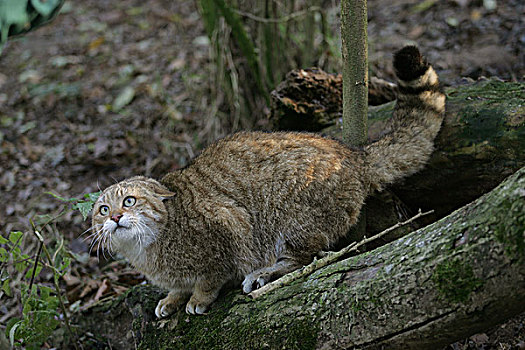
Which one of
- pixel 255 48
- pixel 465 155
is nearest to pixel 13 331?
pixel 465 155

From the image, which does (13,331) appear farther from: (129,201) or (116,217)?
(129,201)

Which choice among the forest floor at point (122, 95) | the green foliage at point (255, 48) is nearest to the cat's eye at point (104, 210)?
the forest floor at point (122, 95)

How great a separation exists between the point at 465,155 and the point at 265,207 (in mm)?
1453

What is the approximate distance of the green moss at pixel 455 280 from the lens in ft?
6.18

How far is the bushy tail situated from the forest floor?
2.05m

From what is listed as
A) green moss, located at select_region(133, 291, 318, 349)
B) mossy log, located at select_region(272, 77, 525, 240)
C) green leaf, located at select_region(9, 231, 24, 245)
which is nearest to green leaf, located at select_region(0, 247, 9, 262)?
green leaf, located at select_region(9, 231, 24, 245)

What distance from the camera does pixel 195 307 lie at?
3.22 meters

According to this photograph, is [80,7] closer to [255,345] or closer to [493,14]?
[493,14]

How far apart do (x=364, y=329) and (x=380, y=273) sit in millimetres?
259

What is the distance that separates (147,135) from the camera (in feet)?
22.7

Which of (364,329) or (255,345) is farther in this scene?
(255,345)

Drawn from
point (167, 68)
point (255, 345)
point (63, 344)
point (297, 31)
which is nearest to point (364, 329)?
point (255, 345)

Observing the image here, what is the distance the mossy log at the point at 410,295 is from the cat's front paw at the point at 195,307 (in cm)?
18

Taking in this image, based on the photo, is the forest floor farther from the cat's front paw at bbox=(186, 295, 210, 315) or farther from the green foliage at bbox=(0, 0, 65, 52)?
the green foliage at bbox=(0, 0, 65, 52)
